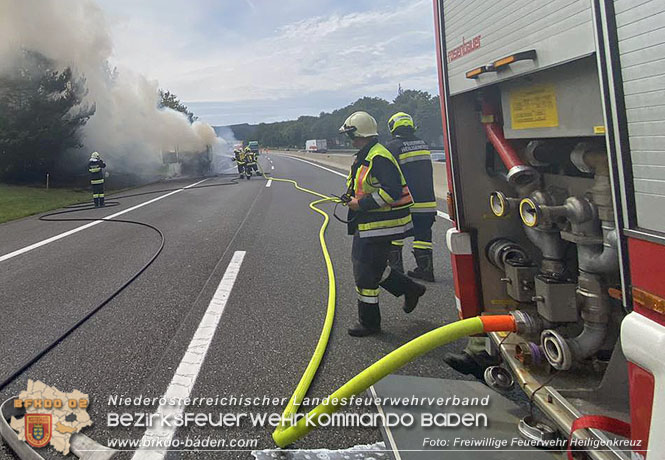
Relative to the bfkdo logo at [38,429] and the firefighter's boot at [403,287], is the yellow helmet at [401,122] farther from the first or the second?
the bfkdo logo at [38,429]

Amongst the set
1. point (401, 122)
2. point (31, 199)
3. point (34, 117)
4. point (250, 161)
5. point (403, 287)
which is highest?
point (34, 117)

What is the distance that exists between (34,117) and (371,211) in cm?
2007

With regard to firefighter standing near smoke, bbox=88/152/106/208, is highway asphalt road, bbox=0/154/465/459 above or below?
below

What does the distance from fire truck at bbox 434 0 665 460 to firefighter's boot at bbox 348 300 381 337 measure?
0.91 metres

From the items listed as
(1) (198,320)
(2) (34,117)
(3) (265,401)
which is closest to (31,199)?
(2) (34,117)

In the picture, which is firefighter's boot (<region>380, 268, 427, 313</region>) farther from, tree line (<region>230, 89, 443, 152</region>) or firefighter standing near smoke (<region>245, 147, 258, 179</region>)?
tree line (<region>230, 89, 443, 152</region>)

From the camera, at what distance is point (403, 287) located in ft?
13.1

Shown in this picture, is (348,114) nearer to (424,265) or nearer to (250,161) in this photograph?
(250,161)


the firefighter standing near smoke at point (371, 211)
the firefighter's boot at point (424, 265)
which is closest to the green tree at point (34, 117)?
the firefighter's boot at point (424, 265)

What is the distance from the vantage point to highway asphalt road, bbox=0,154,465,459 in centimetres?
291

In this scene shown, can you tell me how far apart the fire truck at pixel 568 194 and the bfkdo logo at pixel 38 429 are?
2.53 meters

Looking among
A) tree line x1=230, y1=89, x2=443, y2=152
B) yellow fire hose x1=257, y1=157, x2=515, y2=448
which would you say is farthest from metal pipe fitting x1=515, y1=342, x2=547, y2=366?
tree line x1=230, y1=89, x2=443, y2=152

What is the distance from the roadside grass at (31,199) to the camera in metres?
12.5

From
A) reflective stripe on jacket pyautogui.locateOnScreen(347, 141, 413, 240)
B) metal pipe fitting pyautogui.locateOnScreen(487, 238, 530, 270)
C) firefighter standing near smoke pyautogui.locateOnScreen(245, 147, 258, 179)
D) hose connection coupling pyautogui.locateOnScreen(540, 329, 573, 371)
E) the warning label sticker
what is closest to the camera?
hose connection coupling pyautogui.locateOnScreen(540, 329, 573, 371)
